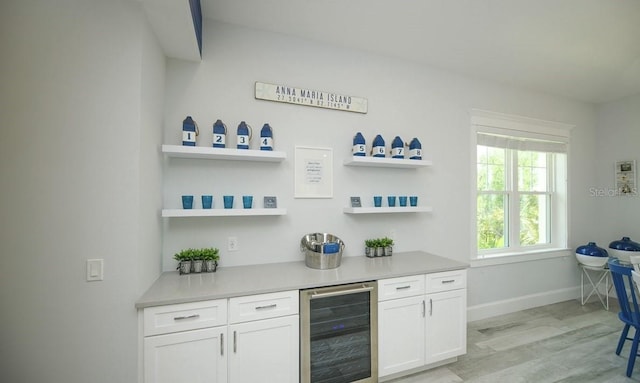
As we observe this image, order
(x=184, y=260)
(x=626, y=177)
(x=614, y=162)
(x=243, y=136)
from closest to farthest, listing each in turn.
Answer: (x=184, y=260), (x=243, y=136), (x=626, y=177), (x=614, y=162)

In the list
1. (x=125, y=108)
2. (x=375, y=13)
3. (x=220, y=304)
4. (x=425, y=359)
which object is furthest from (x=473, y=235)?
(x=125, y=108)

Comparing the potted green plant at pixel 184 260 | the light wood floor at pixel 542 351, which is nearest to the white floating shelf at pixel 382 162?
the potted green plant at pixel 184 260

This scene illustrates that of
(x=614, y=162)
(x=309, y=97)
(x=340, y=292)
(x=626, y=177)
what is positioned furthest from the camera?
(x=614, y=162)

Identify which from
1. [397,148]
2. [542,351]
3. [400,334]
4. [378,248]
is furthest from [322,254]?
[542,351]

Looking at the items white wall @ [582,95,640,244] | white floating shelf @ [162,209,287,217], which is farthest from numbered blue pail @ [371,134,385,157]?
white wall @ [582,95,640,244]

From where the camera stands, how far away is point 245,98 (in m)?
2.31

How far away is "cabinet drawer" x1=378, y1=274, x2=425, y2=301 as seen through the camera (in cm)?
203

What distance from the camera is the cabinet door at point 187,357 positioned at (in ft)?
5.01

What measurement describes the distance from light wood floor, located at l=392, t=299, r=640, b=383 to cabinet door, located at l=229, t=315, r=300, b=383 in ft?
3.22

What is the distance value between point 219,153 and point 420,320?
2.01 meters

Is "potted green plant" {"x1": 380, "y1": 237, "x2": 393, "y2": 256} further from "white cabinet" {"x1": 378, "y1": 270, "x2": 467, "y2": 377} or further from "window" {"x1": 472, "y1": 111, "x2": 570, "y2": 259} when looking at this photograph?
"window" {"x1": 472, "y1": 111, "x2": 570, "y2": 259}

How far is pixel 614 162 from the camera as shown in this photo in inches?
155

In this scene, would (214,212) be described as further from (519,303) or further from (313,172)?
(519,303)

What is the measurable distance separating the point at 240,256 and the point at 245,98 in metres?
1.32
